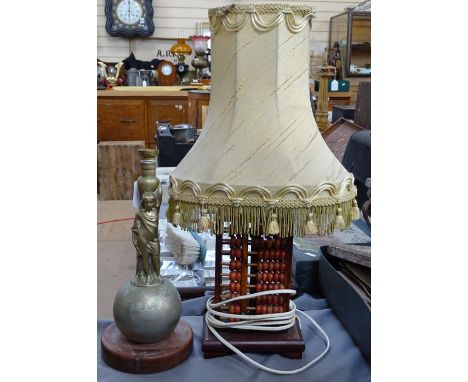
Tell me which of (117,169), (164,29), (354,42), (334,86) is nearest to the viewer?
(117,169)

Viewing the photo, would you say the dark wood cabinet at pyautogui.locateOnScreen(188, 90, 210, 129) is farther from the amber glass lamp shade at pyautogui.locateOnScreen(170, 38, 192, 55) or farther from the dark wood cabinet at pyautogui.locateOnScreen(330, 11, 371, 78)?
the dark wood cabinet at pyautogui.locateOnScreen(330, 11, 371, 78)

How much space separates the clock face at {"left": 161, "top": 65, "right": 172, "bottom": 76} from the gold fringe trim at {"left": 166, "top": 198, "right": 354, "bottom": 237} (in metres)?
3.97

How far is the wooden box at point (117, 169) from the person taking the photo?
367cm

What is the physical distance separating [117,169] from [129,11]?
180 cm

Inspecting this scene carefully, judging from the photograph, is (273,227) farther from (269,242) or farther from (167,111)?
(167,111)

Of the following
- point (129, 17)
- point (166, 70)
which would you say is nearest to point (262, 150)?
point (166, 70)

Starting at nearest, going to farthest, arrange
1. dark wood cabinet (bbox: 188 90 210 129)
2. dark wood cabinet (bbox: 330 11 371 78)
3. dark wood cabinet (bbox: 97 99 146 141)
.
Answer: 1. dark wood cabinet (bbox: 188 90 210 129)
2. dark wood cabinet (bbox: 97 99 146 141)
3. dark wood cabinet (bbox: 330 11 371 78)

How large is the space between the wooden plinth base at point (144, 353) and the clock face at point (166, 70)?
3.97 meters

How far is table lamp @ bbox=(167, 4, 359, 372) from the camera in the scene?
0.85 metres

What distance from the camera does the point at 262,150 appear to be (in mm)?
864

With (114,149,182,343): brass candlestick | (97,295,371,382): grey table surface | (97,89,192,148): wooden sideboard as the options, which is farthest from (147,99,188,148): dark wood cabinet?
(114,149,182,343): brass candlestick

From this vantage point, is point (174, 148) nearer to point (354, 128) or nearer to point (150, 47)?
point (354, 128)

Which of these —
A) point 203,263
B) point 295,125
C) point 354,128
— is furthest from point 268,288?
point 354,128

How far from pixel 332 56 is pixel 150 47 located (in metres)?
1.74
